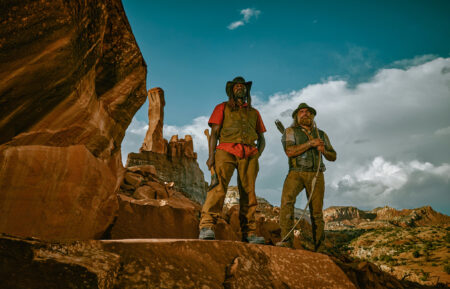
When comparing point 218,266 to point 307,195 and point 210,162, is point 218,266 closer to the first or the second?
point 210,162

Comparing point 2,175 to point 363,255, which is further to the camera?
point 363,255

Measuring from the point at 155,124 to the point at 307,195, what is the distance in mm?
30231

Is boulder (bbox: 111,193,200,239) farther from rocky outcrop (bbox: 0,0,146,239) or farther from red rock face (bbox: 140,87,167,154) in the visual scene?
red rock face (bbox: 140,87,167,154)

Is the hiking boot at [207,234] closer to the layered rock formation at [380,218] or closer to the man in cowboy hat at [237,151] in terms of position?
the man in cowboy hat at [237,151]

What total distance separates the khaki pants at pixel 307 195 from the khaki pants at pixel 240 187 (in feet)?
2.12

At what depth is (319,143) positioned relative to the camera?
462 centimetres

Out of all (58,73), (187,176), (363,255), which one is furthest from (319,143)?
(187,176)

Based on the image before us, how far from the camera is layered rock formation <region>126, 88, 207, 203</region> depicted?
29250 mm

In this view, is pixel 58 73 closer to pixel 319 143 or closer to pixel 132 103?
pixel 132 103

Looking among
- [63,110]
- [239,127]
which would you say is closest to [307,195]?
[239,127]

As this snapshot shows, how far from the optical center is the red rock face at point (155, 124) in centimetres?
3139

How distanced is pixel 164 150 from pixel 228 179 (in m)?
28.5

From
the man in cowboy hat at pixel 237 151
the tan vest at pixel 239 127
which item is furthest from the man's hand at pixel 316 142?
the tan vest at pixel 239 127

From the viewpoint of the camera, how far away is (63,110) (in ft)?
12.0
